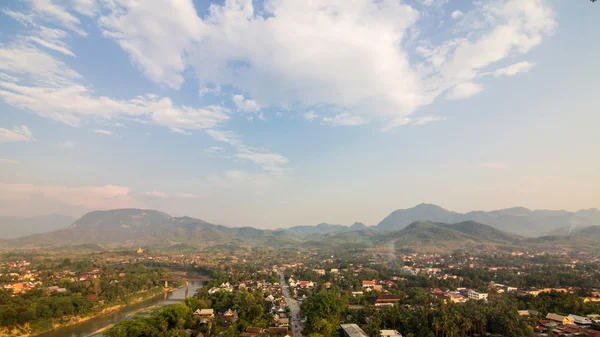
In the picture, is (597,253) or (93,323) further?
(597,253)

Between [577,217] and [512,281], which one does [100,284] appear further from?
[577,217]

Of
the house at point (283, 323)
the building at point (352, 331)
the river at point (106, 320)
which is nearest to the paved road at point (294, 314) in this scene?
the house at point (283, 323)

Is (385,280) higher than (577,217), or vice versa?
(577,217)

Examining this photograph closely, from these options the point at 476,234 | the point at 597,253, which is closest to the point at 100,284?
the point at 597,253

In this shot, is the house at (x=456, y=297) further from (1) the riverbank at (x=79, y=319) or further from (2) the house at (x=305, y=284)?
(1) the riverbank at (x=79, y=319)

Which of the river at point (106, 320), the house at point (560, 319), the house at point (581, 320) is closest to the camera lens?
the house at point (581, 320)

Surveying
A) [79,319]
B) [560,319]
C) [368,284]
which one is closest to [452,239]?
[368,284]

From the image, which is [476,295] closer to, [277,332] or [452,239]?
[277,332]

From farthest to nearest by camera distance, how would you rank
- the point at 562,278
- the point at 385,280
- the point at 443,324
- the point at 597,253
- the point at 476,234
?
the point at 476,234 → the point at 597,253 → the point at 385,280 → the point at 562,278 → the point at 443,324
